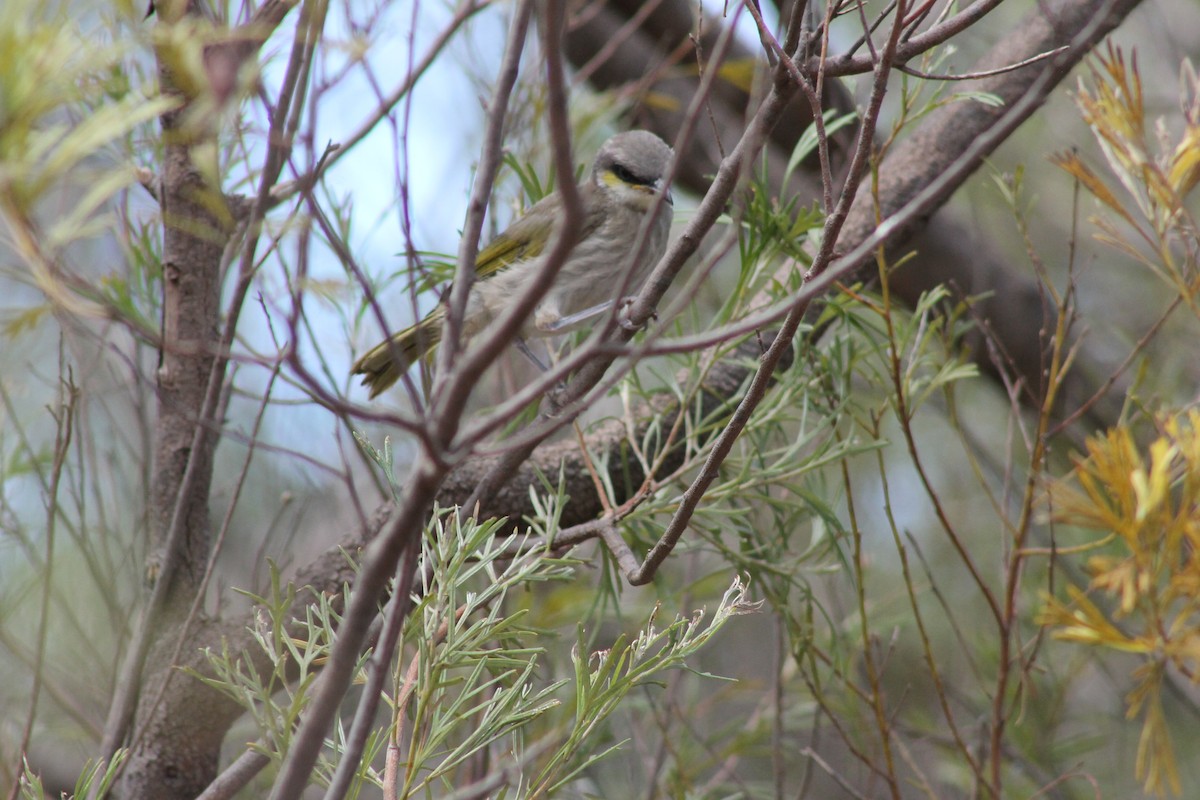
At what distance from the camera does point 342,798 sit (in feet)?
2.64

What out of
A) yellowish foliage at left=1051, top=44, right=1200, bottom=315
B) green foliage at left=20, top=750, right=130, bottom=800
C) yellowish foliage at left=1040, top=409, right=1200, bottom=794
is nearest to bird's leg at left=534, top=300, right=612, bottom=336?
yellowish foliage at left=1051, top=44, right=1200, bottom=315

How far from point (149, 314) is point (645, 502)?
99 centimetres

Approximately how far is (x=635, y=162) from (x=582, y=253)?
31 centimetres

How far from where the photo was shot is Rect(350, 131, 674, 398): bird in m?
2.61

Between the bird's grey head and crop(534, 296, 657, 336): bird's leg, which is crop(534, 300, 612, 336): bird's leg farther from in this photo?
the bird's grey head

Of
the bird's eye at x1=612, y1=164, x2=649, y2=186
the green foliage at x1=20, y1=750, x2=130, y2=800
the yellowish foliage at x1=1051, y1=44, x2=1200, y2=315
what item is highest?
the yellowish foliage at x1=1051, y1=44, x2=1200, y2=315

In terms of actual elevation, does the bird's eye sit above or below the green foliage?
above

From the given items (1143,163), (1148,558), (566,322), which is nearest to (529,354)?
(566,322)

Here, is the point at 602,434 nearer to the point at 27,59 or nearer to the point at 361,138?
the point at 361,138

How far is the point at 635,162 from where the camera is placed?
109 inches

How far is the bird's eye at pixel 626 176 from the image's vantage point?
282 cm

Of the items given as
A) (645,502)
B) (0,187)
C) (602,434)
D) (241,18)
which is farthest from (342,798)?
(602,434)

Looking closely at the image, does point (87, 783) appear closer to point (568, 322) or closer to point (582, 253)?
point (568, 322)

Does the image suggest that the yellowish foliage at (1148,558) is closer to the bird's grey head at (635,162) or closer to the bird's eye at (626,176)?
the bird's grey head at (635,162)
